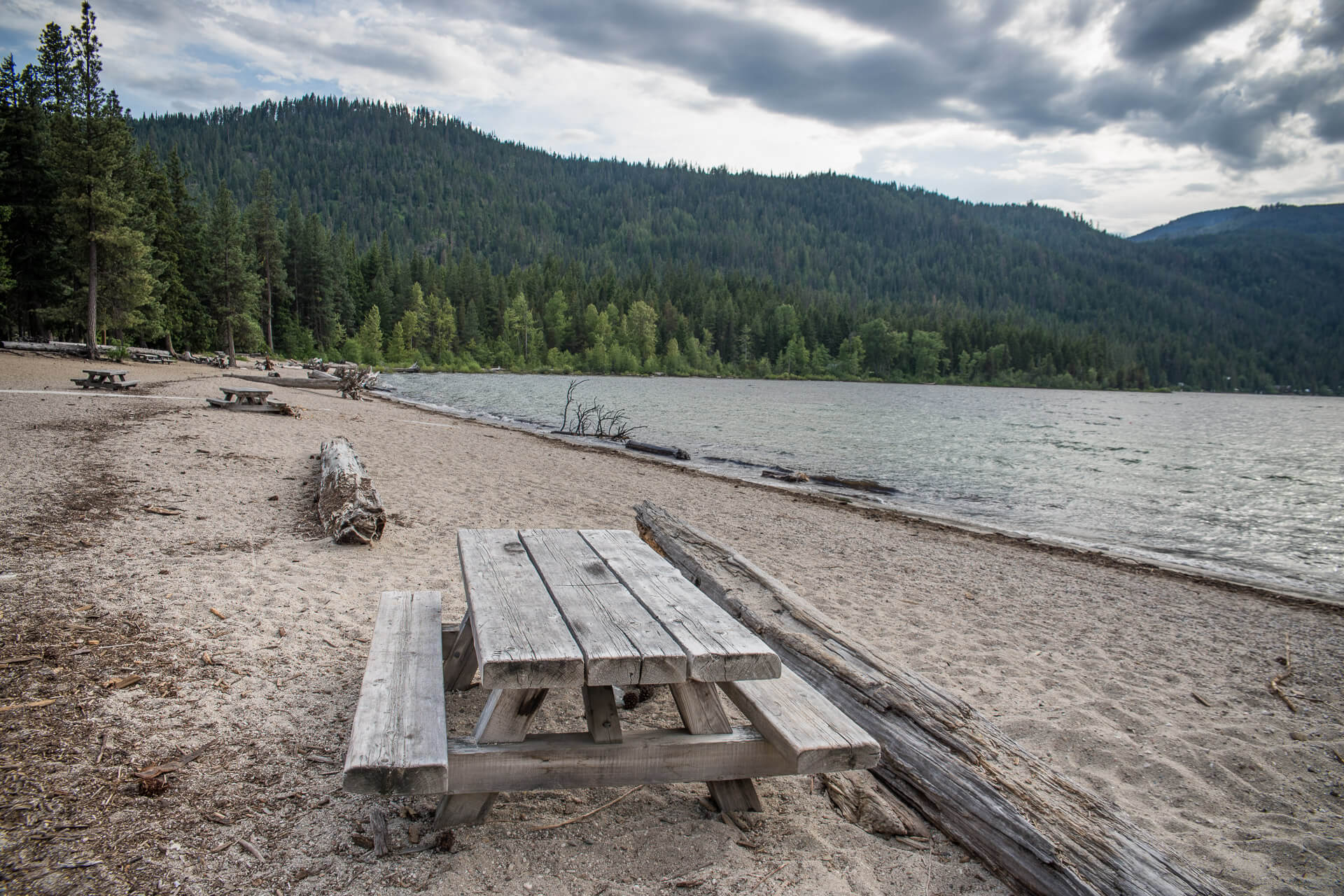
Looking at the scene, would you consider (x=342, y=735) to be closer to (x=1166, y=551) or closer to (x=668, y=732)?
(x=668, y=732)

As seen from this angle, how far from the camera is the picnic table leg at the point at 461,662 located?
12.9 ft

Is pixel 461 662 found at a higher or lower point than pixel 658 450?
higher

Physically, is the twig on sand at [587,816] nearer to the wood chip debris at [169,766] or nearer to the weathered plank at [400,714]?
the weathered plank at [400,714]

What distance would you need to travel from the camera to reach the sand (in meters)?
2.67

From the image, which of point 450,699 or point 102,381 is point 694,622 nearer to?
point 450,699

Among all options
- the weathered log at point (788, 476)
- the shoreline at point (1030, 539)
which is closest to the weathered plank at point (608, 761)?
the shoreline at point (1030, 539)

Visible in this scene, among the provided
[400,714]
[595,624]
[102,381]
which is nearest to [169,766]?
[400,714]

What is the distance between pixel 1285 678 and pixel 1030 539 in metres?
6.19

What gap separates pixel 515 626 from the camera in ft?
8.62

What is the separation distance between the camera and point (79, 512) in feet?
22.2

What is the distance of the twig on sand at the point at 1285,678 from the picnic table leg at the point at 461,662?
19.0ft

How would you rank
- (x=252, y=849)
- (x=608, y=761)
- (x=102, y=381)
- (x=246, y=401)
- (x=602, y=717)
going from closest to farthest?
(x=252, y=849) → (x=608, y=761) → (x=602, y=717) → (x=246, y=401) → (x=102, y=381)

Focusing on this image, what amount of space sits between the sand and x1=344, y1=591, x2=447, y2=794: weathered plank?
475mm

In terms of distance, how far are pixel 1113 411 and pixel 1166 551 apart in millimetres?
65542
